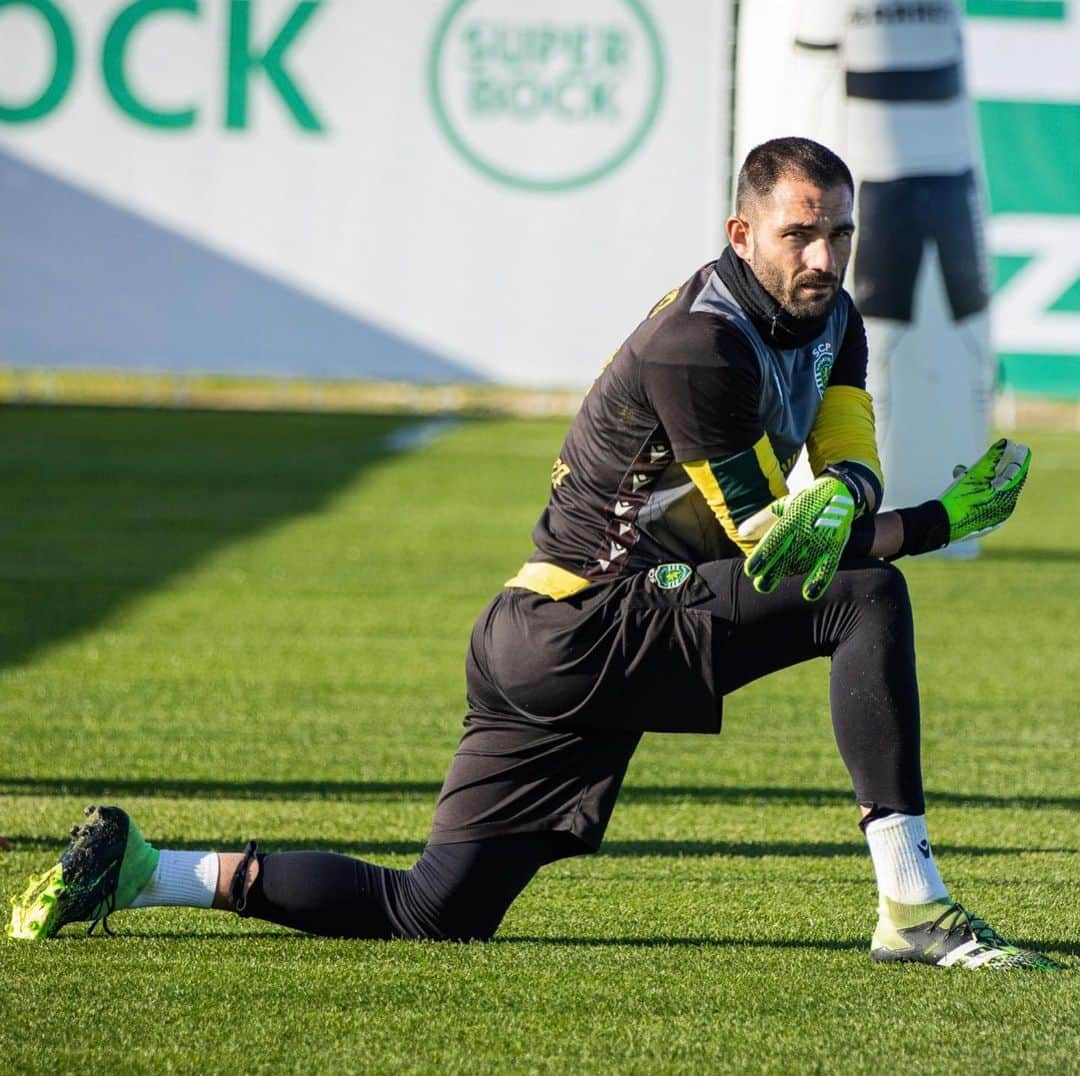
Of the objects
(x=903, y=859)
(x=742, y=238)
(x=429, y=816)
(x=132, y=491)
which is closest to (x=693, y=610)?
(x=903, y=859)

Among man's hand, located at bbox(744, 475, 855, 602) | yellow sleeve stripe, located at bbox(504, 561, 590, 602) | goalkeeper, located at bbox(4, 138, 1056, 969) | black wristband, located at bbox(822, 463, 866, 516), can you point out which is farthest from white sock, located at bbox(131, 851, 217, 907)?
black wristband, located at bbox(822, 463, 866, 516)

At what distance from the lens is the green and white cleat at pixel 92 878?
4.36 metres

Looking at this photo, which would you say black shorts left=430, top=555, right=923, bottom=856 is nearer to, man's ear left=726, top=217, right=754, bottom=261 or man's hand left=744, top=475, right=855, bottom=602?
man's hand left=744, top=475, right=855, bottom=602

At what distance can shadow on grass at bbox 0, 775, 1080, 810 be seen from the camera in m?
6.39

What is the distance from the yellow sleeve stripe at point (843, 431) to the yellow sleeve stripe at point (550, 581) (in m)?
0.56

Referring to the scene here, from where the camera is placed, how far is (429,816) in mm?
6117

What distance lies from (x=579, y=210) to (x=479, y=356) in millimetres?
→ 2075

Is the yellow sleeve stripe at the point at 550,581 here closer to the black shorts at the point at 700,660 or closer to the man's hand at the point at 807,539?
the black shorts at the point at 700,660

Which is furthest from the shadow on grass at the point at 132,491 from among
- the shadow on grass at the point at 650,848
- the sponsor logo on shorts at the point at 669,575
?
the sponsor logo on shorts at the point at 669,575

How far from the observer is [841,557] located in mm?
4156

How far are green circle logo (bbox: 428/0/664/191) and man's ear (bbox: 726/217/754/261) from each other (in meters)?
20.8

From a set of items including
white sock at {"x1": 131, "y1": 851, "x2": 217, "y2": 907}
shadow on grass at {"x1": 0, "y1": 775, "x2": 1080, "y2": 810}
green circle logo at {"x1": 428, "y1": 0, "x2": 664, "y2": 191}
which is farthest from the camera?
green circle logo at {"x1": 428, "y1": 0, "x2": 664, "y2": 191}

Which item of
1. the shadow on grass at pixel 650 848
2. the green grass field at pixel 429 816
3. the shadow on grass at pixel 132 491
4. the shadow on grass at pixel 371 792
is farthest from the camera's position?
the shadow on grass at pixel 132 491

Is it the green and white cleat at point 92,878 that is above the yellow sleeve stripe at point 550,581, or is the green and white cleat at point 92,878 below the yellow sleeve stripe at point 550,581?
below
